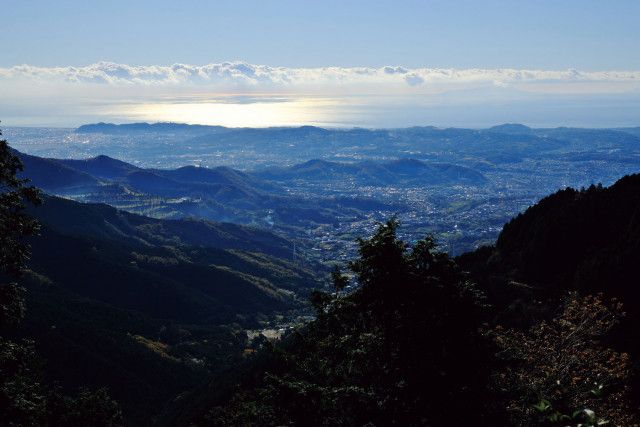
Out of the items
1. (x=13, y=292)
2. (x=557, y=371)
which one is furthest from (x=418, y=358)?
(x=13, y=292)

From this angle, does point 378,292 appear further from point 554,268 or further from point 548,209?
point 548,209

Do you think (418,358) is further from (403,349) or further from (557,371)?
(557,371)

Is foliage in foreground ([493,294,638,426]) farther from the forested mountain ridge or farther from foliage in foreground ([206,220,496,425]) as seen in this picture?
foliage in foreground ([206,220,496,425])

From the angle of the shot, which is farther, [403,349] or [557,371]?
[557,371]

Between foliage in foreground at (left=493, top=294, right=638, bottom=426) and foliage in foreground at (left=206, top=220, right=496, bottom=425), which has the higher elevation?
foliage in foreground at (left=206, top=220, right=496, bottom=425)

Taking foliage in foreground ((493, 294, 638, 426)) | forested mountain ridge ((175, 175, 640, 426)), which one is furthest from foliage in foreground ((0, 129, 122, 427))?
foliage in foreground ((493, 294, 638, 426))

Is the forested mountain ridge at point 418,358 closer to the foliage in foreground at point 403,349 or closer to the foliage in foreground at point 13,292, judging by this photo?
the foliage in foreground at point 403,349

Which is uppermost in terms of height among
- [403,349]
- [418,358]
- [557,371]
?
[403,349]

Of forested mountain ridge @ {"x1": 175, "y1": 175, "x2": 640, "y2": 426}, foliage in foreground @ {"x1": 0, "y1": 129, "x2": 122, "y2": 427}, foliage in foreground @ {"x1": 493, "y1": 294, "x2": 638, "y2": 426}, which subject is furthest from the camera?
foliage in foreground @ {"x1": 493, "y1": 294, "x2": 638, "y2": 426}

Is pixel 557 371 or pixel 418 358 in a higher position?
pixel 418 358

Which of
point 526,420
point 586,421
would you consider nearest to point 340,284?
point 526,420

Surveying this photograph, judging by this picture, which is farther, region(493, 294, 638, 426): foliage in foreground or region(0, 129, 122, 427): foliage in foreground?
region(493, 294, 638, 426): foliage in foreground
